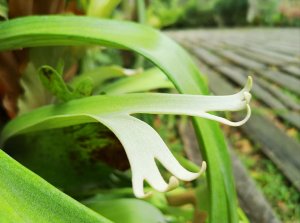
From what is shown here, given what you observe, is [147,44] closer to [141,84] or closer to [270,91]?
[141,84]

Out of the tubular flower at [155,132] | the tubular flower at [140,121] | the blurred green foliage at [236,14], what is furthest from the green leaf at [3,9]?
the blurred green foliage at [236,14]

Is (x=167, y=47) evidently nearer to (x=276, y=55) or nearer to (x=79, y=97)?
(x=79, y=97)

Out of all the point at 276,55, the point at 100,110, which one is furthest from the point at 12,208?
the point at 276,55

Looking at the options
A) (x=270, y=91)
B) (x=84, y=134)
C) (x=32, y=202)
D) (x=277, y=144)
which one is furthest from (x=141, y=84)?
(x=270, y=91)

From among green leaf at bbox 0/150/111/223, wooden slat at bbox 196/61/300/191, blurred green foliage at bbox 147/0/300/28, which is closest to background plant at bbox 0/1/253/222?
green leaf at bbox 0/150/111/223

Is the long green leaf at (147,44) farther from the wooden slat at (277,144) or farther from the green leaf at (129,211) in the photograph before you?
the wooden slat at (277,144)

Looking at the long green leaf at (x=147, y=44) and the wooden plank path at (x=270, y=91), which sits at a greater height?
the long green leaf at (x=147, y=44)
